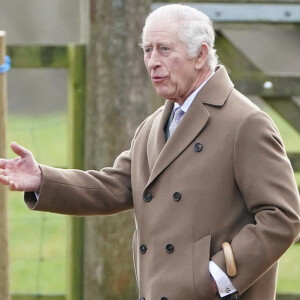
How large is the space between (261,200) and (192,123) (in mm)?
388

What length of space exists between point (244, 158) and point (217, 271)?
0.39 meters

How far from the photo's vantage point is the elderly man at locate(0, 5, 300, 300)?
371cm

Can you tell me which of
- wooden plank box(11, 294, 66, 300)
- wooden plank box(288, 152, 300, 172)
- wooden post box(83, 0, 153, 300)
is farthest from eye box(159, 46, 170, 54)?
wooden plank box(11, 294, 66, 300)

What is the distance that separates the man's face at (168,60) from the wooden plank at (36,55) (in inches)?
65.1

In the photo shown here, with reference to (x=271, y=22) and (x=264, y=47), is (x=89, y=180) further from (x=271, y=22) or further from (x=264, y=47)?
(x=264, y=47)

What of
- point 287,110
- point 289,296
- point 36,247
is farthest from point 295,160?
point 36,247

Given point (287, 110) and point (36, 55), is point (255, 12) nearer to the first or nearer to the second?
point (287, 110)

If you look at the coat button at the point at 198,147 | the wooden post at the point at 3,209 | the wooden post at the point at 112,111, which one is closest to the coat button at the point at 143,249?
the coat button at the point at 198,147

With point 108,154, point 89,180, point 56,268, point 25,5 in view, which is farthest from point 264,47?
point 89,180

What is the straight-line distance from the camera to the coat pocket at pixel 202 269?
3.72m

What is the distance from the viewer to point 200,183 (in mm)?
3773

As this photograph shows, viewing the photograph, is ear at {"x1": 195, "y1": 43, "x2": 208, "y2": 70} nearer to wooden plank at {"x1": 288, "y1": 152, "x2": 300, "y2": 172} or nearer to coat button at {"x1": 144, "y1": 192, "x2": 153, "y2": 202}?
coat button at {"x1": 144, "y1": 192, "x2": 153, "y2": 202}

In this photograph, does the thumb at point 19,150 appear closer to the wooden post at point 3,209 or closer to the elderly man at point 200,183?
the elderly man at point 200,183

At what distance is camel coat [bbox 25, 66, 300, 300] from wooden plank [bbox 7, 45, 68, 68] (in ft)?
5.34
